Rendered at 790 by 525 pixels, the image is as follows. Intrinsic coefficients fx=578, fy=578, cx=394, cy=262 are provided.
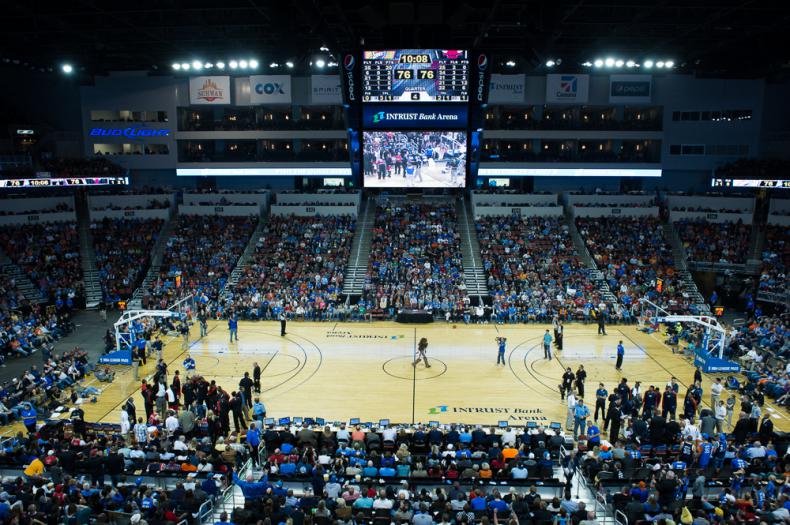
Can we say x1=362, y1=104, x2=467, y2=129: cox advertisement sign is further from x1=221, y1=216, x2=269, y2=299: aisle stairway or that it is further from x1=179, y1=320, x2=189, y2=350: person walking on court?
x1=221, y1=216, x2=269, y2=299: aisle stairway

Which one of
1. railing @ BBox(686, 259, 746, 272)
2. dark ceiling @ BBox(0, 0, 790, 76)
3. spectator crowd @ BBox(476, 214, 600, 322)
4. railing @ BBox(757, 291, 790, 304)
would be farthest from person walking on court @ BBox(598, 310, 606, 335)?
dark ceiling @ BBox(0, 0, 790, 76)

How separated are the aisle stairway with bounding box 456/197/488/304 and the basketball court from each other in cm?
414

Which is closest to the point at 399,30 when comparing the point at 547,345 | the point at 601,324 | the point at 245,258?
the point at 547,345

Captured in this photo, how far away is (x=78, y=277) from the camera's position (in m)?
37.3

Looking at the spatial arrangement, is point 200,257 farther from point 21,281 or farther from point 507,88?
point 507,88

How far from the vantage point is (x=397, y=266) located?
37.7 meters

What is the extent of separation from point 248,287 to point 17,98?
95.1ft

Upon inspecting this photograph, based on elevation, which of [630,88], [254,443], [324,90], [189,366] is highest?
[630,88]

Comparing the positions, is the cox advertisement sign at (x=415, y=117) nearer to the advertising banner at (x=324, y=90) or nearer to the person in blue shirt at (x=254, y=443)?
the person in blue shirt at (x=254, y=443)

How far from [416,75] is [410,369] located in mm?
12836

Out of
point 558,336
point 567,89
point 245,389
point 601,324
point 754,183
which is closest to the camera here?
point 245,389

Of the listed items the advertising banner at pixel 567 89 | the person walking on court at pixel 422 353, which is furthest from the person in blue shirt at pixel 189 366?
the advertising banner at pixel 567 89

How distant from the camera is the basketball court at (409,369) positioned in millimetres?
20750

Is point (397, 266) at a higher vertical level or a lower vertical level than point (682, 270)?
higher
